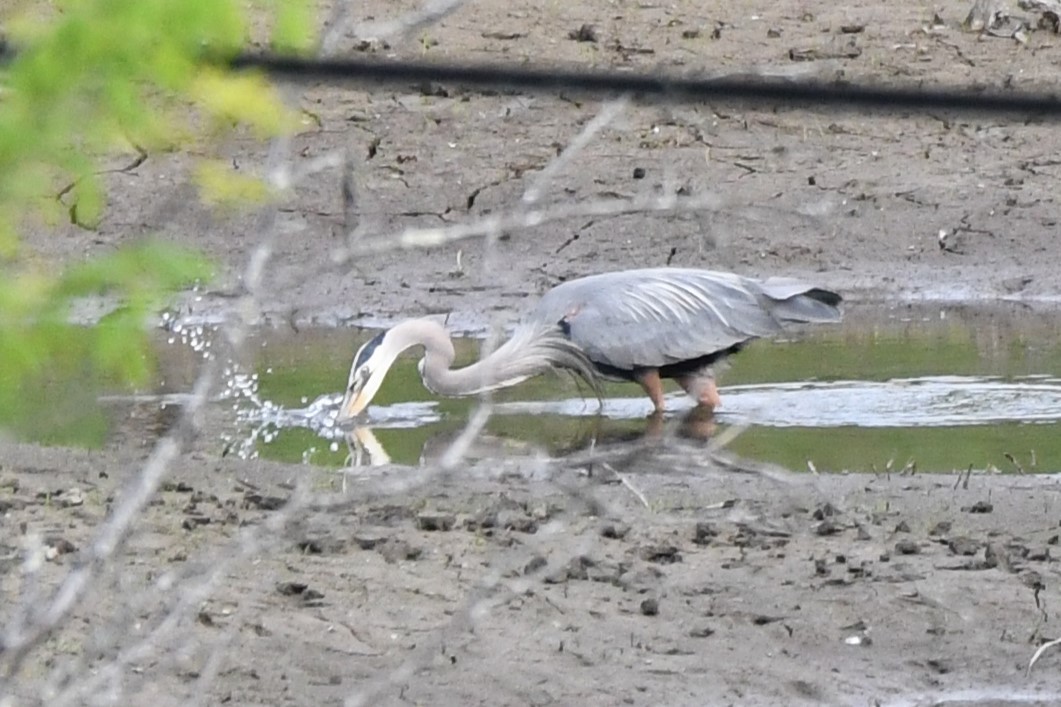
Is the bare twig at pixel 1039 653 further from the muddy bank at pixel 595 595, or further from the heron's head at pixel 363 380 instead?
the heron's head at pixel 363 380

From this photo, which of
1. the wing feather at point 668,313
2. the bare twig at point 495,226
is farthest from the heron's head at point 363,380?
the bare twig at point 495,226

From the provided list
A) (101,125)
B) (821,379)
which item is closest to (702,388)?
(821,379)

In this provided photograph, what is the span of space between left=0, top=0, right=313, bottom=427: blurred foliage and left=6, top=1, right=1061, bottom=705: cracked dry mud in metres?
0.22

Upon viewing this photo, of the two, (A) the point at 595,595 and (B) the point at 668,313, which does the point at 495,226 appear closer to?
(A) the point at 595,595

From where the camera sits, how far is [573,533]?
638 cm

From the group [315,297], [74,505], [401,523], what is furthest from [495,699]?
[315,297]

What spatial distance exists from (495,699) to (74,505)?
2.13 m

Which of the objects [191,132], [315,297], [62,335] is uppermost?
[191,132]

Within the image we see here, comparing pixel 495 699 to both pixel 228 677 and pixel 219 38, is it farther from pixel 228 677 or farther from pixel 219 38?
pixel 219 38

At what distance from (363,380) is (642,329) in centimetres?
143

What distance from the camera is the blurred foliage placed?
8.06ft

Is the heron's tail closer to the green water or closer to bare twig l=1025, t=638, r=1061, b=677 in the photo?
the green water

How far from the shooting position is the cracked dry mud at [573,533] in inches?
202

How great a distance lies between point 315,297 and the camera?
465 inches
